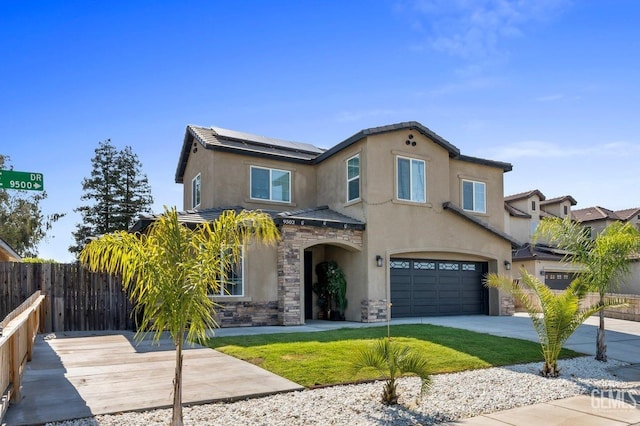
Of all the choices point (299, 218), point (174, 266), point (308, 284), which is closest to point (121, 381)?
point (174, 266)

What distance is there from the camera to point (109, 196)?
115 ft

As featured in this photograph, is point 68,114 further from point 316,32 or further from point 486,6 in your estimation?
point 486,6

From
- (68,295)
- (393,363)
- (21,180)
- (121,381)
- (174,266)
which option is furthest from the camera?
(68,295)

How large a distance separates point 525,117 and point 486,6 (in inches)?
195

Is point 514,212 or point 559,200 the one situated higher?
point 559,200

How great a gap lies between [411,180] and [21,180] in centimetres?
1357

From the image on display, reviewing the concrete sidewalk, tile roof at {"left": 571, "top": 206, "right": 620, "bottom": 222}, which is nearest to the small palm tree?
the concrete sidewalk

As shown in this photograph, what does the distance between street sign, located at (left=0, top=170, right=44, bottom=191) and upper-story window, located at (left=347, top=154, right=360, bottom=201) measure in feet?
38.6

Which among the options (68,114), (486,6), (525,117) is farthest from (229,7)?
(525,117)

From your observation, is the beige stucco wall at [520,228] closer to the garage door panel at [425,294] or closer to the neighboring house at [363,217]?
the neighboring house at [363,217]

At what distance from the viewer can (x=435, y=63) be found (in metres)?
13.5

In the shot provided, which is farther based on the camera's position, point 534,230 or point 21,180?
point 534,230

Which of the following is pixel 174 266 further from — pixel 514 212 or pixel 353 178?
pixel 514 212

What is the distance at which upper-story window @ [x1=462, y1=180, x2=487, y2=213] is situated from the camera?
2002 cm
